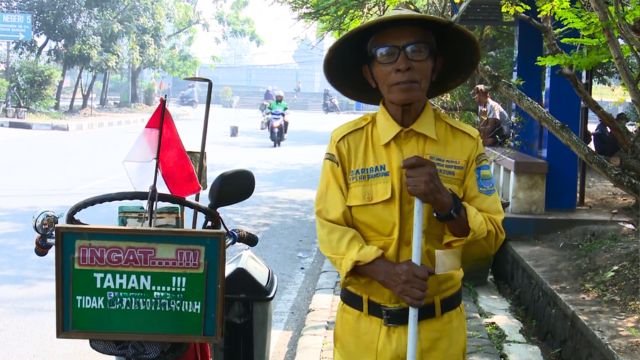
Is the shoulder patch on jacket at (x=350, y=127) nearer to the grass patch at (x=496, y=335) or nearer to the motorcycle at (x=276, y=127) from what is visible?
the grass patch at (x=496, y=335)

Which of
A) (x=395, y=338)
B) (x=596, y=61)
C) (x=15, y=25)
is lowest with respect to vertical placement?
(x=395, y=338)

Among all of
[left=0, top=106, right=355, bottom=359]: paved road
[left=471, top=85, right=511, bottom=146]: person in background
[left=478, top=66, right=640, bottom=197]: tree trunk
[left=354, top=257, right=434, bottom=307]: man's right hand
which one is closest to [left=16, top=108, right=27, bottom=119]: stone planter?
[left=0, top=106, right=355, bottom=359]: paved road

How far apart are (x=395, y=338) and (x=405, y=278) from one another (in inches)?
8.9

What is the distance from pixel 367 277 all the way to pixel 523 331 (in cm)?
312

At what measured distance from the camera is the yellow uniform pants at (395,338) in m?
1.98

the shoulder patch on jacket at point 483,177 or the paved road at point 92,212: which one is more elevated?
the shoulder patch on jacket at point 483,177

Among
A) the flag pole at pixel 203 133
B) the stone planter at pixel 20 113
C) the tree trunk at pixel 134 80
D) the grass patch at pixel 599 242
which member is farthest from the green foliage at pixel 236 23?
the flag pole at pixel 203 133

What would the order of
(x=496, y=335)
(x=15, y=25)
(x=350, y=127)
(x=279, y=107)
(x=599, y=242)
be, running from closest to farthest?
(x=350, y=127)
(x=496, y=335)
(x=599, y=242)
(x=279, y=107)
(x=15, y=25)

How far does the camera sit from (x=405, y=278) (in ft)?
6.04

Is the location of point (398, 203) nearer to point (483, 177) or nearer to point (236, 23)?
point (483, 177)

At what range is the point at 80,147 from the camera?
16281 mm

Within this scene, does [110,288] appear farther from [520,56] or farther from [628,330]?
[520,56]

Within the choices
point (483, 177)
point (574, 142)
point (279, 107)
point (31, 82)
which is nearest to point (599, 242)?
point (574, 142)

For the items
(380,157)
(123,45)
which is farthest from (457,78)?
(123,45)
